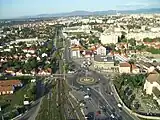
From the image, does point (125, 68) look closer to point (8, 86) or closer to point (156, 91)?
point (156, 91)

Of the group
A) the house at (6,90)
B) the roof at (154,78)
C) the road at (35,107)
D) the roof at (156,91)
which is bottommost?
the road at (35,107)

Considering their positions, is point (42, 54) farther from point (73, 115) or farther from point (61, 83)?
point (73, 115)

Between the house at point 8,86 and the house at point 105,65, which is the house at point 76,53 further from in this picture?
the house at point 8,86

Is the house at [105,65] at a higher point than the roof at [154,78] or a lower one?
lower

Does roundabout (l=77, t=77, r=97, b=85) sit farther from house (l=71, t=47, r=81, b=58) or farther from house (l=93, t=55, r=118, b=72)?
house (l=71, t=47, r=81, b=58)

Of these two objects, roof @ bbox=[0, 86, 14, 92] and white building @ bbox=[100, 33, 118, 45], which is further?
white building @ bbox=[100, 33, 118, 45]

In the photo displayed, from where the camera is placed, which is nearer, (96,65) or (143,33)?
(96,65)

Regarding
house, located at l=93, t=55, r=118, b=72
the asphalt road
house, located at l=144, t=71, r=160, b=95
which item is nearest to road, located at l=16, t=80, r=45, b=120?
the asphalt road

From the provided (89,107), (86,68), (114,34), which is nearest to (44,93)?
(89,107)

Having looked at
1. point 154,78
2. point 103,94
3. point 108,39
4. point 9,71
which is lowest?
point 103,94

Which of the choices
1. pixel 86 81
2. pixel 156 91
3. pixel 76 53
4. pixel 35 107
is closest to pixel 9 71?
pixel 86 81

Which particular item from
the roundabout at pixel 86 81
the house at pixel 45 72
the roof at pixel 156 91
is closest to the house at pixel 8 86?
the house at pixel 45 72
